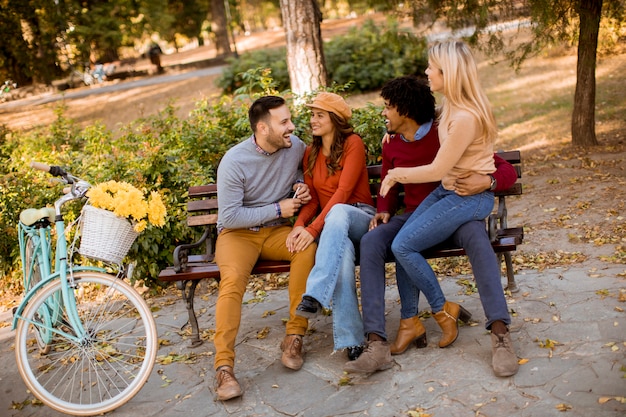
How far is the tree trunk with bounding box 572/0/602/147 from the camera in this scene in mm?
7922

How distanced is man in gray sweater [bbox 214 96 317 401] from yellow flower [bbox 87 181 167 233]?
57cm

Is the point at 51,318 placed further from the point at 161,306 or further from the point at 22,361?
the point at 161,306

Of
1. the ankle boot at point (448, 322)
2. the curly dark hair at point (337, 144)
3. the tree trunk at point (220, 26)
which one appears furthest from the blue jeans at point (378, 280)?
the tree trunk at point (220, 26)

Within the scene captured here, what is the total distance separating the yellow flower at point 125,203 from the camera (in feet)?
12.1

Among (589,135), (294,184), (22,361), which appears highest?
(294,184)

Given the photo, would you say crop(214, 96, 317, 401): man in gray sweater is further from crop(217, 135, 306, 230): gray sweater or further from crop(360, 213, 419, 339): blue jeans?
crop(360, 213, 419, 339): blue jeans

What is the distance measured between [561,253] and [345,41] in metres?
12.6

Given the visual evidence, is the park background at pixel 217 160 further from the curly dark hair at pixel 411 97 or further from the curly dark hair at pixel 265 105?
the curly dark hair at pixel 411 97

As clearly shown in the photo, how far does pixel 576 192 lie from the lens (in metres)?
6.85

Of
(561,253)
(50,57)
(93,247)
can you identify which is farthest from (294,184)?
(50,57)

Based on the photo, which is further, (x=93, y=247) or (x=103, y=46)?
(x=103, y=46)

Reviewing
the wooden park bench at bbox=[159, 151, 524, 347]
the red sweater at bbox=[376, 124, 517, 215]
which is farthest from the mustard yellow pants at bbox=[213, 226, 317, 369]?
the red sweater at bbox=[376, 124, 517, 215]

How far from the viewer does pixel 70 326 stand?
4.13 m

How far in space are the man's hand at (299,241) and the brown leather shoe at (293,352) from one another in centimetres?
51
